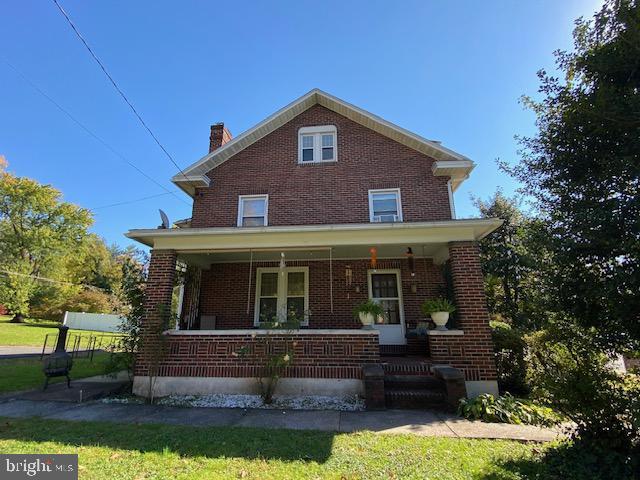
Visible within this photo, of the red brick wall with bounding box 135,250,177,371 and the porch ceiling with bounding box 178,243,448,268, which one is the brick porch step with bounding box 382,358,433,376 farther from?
the red brick wall with bounding box 135,250,177,371

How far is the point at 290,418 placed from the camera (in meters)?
5.79

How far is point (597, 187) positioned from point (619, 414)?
157 inches

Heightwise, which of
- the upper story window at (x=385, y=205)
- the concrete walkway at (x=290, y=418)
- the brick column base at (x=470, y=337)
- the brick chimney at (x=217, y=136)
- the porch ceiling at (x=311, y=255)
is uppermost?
the brick chimney at (x=217, y=136)

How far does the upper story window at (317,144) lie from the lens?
10992mm

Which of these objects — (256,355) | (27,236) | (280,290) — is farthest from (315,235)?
(27,236)

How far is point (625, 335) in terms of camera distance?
16.0 feet

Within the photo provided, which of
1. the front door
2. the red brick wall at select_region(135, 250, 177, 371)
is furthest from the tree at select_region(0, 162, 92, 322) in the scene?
the front door

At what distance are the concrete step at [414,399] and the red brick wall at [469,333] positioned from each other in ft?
2.82

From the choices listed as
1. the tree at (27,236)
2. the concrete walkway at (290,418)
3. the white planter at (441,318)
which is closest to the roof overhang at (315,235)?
the white planter at (441,318)

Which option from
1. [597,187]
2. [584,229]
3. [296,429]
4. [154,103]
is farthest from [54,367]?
[597,187]

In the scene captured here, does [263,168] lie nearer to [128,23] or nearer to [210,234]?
[210,234]

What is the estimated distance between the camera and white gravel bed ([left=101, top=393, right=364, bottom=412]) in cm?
657

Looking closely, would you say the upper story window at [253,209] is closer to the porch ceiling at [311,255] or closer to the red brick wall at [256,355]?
the porch ceiling at [311,255]

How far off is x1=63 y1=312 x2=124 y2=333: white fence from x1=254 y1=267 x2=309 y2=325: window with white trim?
29.8m
